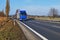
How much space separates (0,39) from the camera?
1562cm

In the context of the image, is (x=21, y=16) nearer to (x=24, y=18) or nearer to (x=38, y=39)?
(x=24, y=18)

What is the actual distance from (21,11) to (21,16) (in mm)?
2338

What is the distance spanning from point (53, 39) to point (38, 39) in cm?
107

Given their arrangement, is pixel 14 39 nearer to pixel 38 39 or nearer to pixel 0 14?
pixel 38 39

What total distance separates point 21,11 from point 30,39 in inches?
2285

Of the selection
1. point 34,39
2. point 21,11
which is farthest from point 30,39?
point 21,11

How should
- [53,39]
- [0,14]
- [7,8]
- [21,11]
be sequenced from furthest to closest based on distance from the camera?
[0,14] < [7,8] < [21,11] < [53,39]

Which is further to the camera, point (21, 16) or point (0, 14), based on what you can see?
point (0, 14)

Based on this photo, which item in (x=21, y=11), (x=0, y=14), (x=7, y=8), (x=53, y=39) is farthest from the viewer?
(x=0, y=14)

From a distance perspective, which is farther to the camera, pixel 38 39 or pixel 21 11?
pixel 21 11

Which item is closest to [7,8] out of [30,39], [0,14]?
[0,14]

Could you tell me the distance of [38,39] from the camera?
15.7 m

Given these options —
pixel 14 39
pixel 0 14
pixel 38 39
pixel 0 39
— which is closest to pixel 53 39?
pixel 38 39

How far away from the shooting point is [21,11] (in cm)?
7381
